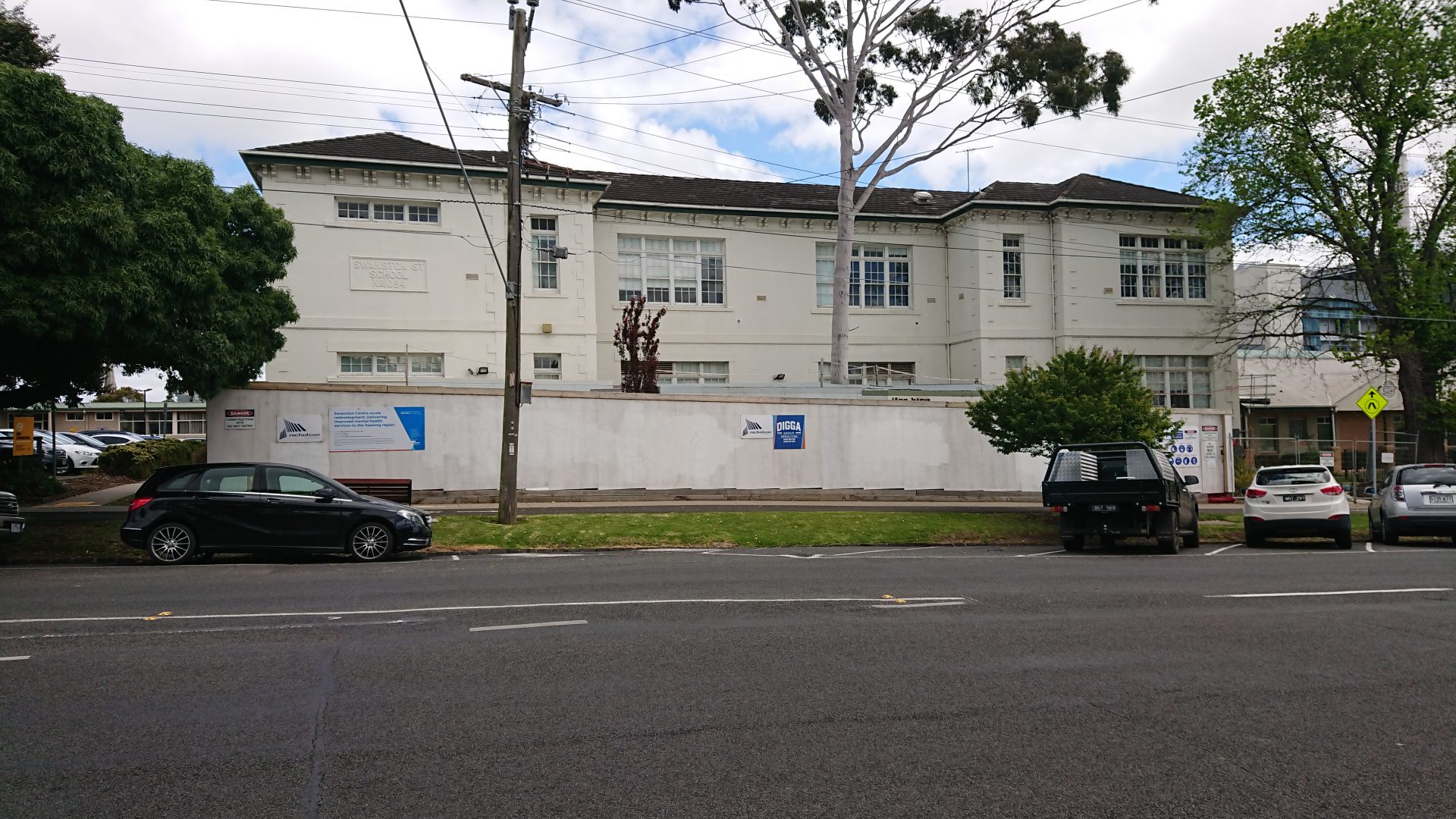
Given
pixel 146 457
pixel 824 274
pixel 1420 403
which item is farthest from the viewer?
pixel 824 274

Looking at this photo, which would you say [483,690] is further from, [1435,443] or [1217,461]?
[1435,443]

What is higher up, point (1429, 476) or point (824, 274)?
point (824, 274)

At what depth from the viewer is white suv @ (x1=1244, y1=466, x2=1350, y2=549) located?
18219 millimetres

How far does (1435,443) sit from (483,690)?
36.3 meters

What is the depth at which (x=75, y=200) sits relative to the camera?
1534 centimetres

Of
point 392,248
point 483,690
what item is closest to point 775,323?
point 392,248

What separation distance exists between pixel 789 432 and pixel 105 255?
52.1 ft

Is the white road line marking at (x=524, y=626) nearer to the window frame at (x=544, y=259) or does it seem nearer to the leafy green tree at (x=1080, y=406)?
the leafy green tree at (x=1080, y=406)

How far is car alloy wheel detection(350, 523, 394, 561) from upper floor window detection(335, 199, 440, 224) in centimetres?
1791

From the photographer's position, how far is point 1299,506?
1836cm

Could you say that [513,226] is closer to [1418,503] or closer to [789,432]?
[789,432]

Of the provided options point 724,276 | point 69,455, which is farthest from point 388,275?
point 69,455

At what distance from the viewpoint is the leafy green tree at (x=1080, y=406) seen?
21.0 m

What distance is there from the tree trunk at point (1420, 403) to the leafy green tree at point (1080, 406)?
1642cm
